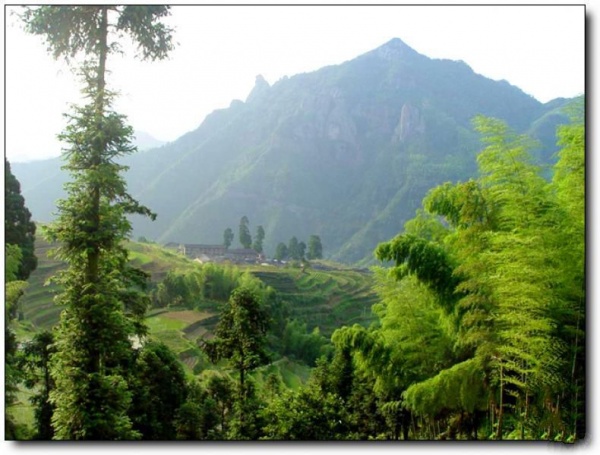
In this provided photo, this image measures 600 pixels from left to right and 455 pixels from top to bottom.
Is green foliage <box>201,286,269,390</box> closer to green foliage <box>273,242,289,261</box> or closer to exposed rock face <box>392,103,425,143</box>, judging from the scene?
green foliage <box>273,242,289,261</box>

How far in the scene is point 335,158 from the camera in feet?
67.3

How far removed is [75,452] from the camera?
411 centimetres

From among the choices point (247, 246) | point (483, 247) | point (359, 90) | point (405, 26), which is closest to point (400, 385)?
point (483, 247)

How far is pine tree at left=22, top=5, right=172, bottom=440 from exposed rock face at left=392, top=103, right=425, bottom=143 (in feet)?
25.8

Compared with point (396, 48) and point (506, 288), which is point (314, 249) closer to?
point (396, 48)

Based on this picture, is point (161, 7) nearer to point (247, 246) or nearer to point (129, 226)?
point (129, 226)

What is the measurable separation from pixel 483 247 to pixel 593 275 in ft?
3.35

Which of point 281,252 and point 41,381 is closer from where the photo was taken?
point 41,381

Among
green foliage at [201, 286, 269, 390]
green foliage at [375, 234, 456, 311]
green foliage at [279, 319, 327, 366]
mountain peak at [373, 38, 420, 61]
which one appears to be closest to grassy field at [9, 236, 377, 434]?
green foliage at [201, 286, 269, 390]

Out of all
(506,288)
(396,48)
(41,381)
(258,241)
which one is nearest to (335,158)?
(258,241)

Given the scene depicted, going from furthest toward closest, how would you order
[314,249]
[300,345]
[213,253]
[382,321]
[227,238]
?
[314,249], [227,238], [300,345], [213,253], [382,321]

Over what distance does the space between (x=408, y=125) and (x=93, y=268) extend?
956 cm

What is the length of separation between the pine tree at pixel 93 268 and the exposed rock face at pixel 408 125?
7868mm

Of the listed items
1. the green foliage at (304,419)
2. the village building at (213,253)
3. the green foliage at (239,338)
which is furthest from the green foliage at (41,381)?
the village building at (213,253)
